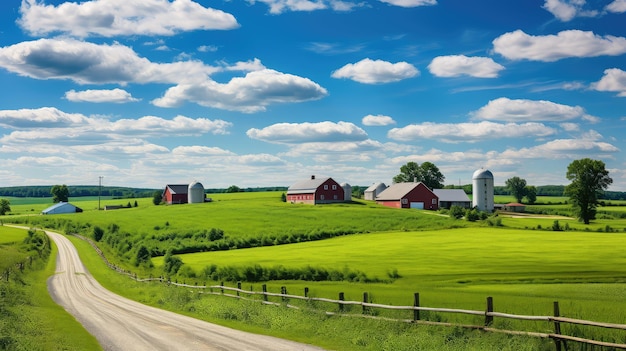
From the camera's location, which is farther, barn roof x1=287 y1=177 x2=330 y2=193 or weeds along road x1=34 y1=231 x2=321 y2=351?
barn roof x1=287 y1=177 x2=330 y2=193

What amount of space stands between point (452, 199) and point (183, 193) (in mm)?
78575

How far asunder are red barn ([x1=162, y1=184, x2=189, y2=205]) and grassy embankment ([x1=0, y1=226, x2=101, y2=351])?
112 meters

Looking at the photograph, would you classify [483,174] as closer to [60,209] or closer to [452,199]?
[452,199]

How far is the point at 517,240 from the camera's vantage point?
71000mm

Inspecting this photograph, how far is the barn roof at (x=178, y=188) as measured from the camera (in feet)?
578

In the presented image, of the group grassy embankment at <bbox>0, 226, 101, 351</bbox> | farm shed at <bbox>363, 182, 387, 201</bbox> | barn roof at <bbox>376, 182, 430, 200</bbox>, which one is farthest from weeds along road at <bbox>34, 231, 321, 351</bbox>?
farm shed at <bbox>363, 182, 387, 201</bbox>

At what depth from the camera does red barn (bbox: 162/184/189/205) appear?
175 meters

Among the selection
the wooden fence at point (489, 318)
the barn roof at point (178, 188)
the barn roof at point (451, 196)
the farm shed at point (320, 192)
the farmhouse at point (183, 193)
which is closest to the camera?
the wooden fence at point (489, 318)

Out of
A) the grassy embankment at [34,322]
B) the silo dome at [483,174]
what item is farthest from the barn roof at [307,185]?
the grassy embankment at [34,322]

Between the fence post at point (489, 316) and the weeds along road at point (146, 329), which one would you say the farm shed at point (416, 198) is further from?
the fence post at point (489, 316)

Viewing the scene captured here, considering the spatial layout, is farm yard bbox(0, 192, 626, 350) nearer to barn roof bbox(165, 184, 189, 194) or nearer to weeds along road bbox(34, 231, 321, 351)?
weeds along road bbox(34, 231, 321, 351)

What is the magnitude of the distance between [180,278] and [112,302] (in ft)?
46.4

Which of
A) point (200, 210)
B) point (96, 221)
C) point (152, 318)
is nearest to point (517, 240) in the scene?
point (152, 318)

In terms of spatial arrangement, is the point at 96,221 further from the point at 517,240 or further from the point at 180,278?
the point at 517,240
